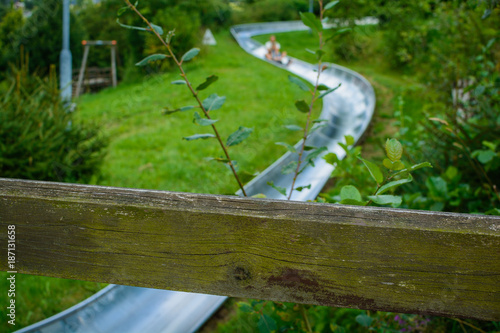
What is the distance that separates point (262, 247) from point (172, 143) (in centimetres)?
752

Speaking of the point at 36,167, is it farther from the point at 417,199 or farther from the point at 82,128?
the point at 417,199

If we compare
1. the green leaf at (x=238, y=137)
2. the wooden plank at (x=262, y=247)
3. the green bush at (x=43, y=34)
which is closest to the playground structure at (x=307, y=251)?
the wooden plank at (x=262, y=247)

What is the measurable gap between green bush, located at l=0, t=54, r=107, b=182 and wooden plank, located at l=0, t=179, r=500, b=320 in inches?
160

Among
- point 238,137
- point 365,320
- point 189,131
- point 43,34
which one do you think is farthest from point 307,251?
point 43,34

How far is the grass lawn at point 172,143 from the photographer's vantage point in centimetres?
346

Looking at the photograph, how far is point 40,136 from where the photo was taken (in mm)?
4723

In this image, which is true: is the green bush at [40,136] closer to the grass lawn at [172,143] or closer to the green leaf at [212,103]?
the grass lawn at [172,143]

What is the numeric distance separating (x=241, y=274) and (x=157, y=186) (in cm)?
531

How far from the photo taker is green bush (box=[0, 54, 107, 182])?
4496 millimetres

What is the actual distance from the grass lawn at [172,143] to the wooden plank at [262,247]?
514mm

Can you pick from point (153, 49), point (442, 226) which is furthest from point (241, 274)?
point (153, 49)

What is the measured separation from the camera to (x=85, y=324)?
2.97 meters

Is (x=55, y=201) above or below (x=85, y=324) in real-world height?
above

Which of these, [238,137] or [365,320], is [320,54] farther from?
[365,320]
